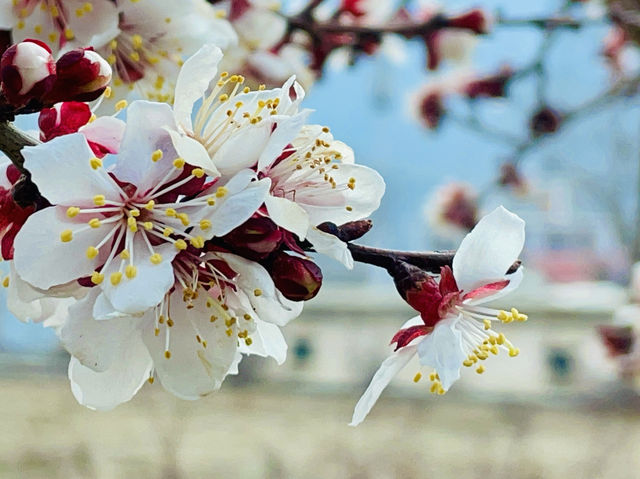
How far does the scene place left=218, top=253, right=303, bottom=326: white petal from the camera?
0.72ft

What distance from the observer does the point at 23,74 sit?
0.22 metres

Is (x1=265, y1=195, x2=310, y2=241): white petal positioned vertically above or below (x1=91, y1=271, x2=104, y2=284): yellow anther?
above

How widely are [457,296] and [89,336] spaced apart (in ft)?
0.41

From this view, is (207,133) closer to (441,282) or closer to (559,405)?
(441,282)

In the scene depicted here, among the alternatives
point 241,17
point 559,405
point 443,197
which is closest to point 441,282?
point 241,17

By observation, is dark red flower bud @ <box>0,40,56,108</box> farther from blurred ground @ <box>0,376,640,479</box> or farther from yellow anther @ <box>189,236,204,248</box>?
blurred ground @ <box>0,376,640,479</box>

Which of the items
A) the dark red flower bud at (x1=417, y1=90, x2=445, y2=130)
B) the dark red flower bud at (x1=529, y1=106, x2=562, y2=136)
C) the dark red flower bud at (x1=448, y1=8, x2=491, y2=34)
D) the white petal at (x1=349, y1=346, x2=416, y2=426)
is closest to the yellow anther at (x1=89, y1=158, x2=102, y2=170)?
the white petal at (x1=349, y1=346, x2=416, y2=426)

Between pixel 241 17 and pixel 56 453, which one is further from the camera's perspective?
pixel 56 453

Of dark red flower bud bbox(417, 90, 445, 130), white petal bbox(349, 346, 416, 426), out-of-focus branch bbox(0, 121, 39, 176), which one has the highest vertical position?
out-of-focus branch bbox(0, 121, 39, 176)

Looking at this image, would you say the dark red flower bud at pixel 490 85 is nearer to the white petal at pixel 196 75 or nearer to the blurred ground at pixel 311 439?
the white petal at pixel 196 75

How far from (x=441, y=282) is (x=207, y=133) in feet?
0.32

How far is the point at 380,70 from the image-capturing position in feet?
4.17

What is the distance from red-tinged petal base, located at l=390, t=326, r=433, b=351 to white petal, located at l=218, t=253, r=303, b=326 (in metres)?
0.04

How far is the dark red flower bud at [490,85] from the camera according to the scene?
48.6 inches
